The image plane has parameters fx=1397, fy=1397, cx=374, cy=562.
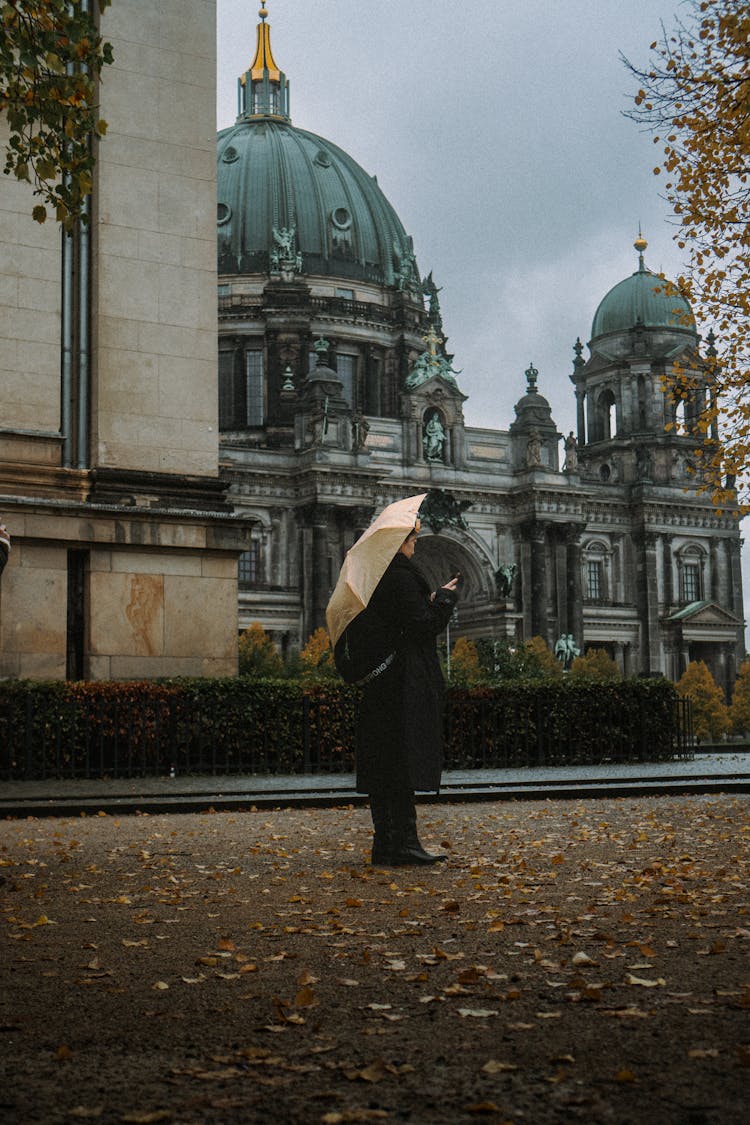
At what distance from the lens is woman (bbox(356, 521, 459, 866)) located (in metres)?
9.02

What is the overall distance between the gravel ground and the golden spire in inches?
3444

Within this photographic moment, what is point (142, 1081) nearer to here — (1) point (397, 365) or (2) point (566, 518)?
(2) point (566, 518)

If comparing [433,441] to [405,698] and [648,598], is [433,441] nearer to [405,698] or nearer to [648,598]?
[648,598]

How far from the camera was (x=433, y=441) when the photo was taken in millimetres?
73438

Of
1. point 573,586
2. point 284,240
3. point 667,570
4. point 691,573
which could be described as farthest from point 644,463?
point 284,240

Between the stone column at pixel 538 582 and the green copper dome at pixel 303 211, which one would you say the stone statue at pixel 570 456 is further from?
the green copper dome at pixel 303 211

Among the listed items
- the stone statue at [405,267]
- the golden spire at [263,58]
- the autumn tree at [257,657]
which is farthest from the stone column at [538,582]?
the golden spire at [263,58]

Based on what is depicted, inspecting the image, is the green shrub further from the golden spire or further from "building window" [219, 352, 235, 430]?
the golden spire

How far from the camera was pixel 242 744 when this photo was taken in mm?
18141

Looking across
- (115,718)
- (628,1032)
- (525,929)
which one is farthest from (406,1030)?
(115,718)

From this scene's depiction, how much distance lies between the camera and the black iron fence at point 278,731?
1634 cm

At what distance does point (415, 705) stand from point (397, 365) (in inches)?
2822

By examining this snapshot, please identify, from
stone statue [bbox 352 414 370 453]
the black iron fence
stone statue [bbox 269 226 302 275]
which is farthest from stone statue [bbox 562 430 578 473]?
the black iron fence

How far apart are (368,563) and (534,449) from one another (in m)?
66.0
